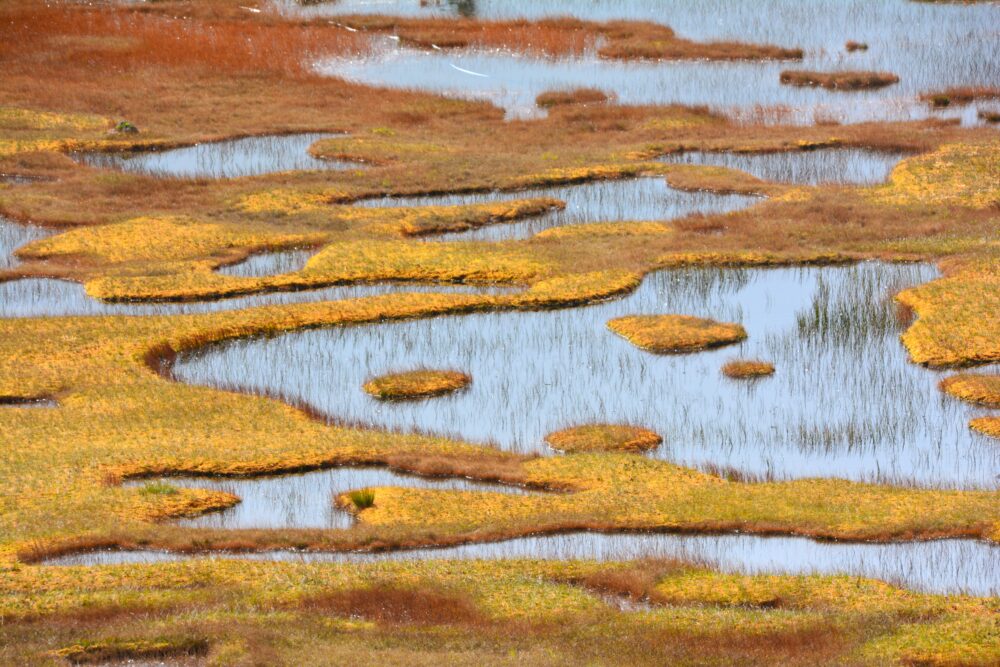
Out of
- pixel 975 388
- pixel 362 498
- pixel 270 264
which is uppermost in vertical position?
pixel 270 264

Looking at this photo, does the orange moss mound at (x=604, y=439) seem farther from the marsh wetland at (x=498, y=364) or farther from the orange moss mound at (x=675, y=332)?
the orange moss mound at (x=675, y=332)

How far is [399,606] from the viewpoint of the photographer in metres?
18.5

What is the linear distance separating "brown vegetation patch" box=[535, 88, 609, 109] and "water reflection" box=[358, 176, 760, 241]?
1134cm

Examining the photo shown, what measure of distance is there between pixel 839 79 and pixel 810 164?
44.8 feet

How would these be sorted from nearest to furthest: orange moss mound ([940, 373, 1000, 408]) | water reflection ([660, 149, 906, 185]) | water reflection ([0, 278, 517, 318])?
orange moss mound ([940, 373, 1000, 408]), water reflection ([0, 278, 517, 318]), water reflection ([660, 149, 906, 185])

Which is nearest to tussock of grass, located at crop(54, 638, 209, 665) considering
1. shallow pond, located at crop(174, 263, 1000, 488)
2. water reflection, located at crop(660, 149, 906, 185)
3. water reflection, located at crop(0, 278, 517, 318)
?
shallow pond, located at crop(174, 263, 1000, 488)

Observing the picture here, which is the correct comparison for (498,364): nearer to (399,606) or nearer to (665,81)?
(399,606)

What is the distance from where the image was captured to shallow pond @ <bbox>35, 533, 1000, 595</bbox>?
20.3 m

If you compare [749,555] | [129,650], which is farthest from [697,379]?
[129,650]

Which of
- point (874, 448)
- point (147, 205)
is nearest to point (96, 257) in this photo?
point (147, 205)

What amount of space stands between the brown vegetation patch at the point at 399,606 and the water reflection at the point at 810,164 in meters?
28.5

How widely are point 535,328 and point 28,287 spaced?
12.7 m

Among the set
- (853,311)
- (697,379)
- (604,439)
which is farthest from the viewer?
(853,311)

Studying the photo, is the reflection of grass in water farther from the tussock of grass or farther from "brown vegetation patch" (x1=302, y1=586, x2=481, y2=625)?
the tussock of grass
